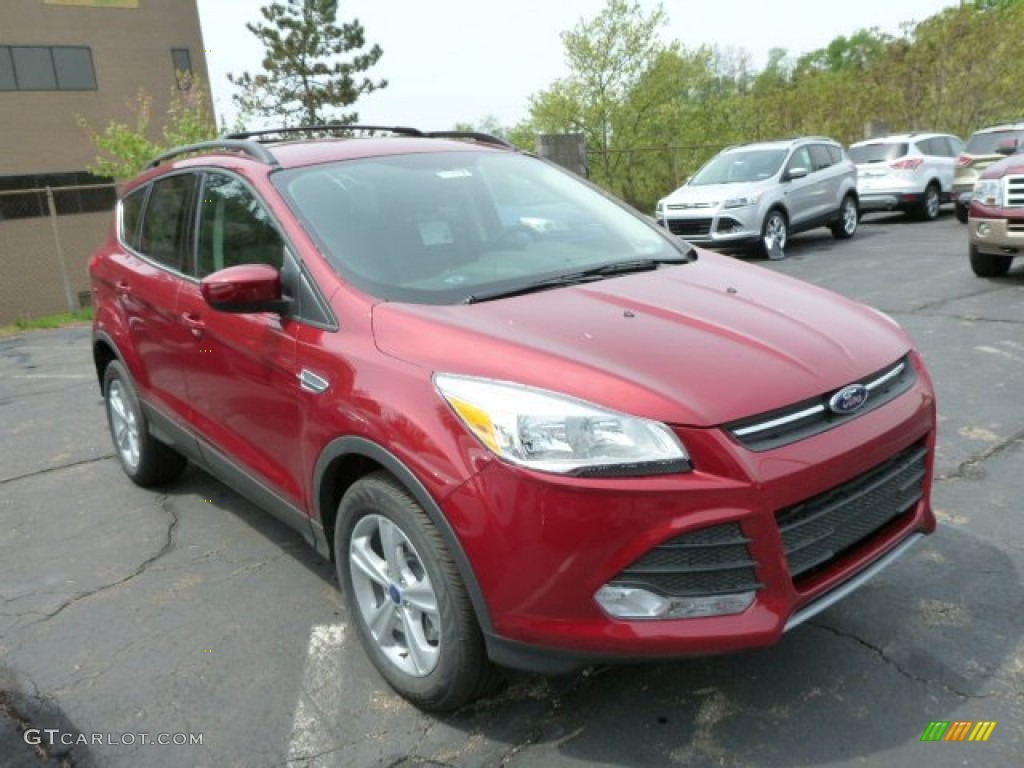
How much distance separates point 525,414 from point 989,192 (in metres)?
8.53

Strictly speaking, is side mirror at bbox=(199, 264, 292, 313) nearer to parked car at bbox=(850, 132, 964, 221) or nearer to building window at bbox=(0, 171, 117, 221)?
parked car at bbox=(850, 132, 964, 221)

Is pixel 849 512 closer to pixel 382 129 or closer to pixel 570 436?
pixel 570 436

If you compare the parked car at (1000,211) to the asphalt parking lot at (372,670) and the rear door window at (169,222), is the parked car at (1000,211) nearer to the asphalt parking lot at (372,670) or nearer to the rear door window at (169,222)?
the asphalt parking lot at (372,670)

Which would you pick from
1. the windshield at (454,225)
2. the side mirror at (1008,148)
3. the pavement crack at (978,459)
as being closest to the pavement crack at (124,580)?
the windshield at (454,225)

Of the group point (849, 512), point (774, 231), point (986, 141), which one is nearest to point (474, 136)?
point (849, 512)

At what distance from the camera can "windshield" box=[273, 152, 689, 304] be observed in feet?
9.97

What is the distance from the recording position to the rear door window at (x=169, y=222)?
406 centimetres

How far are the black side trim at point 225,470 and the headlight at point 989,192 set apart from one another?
8.21 metres

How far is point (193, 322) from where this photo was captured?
3732 millimetres

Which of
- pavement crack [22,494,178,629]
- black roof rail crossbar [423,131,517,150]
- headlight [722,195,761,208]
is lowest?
pavement crack [22,494,178,629]

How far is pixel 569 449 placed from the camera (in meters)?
2.25

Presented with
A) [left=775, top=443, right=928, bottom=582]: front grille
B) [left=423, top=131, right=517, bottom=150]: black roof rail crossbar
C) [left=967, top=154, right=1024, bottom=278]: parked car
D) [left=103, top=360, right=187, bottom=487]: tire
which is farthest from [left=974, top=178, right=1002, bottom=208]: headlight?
[left=103, top=360, right=187, bottom=487]: tire

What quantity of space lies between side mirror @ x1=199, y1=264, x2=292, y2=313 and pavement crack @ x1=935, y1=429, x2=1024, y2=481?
10.6ft

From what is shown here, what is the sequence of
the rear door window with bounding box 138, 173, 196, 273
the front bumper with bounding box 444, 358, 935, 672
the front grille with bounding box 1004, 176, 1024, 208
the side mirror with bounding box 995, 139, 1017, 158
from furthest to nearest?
1. the side mirror with bounding box 995, 139, 1017, 158
2. the front grille with bounding box 1004, 176, 1024, 208
3. the rear door window with bounding box 138, 173, 196, 273
4. the front bumper with bounding box 444, 358, 935, 672
